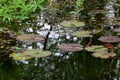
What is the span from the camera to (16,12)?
12.6ft

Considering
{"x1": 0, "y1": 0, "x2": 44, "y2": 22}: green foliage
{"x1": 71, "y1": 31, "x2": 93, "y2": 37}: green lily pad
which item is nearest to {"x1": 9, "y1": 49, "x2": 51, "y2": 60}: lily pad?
{"x1": 71, "y1": 31, "x2": 93, "y2": 37}: green lily pad

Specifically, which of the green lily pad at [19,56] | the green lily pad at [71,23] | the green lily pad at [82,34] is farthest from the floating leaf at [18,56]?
the green lily pad at [71,23]

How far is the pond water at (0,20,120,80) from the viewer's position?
2.48m

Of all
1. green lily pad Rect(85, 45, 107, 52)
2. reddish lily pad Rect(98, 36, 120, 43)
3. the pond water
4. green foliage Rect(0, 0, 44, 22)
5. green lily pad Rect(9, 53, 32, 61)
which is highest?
green foliage Rect(0, 0, 44, 22)

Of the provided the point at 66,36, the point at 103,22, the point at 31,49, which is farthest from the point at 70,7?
the point at 31,49

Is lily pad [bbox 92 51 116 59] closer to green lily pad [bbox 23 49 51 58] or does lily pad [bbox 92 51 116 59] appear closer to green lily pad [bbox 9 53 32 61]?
green lily pad [bbox 23 49 51 58]

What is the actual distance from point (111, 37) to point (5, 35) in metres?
0.99

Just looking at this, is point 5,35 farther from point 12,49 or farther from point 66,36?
point 66,36

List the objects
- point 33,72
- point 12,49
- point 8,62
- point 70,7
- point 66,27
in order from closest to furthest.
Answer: point 33,72 → point 8,62 → point 12,49 → point 66,27 → point 70,7

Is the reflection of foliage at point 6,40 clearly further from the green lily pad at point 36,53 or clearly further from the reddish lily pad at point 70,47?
the reddish lily pad at point 70,47

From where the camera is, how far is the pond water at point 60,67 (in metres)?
2.48

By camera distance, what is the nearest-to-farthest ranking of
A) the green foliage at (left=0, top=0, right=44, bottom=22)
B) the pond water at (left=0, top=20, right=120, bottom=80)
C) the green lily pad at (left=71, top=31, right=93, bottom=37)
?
the pond water at (left=0, top=20, right=120, bottom=80) < the green lily pad at (left=71, top=31, right=93, bottom=37) < the green foliage at (left=0, top=0, right=44, bottom=22)

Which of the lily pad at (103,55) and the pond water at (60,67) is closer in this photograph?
the pond water at (60,67)

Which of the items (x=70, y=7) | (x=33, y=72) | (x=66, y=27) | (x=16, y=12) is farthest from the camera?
(x=70, y=7)
